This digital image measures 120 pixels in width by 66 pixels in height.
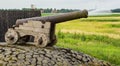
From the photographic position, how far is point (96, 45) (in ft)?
88.5

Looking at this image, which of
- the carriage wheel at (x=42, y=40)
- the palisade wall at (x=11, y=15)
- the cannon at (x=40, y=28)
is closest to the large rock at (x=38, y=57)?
the carriage wheel at (x=42, y=40)

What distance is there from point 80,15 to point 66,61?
1.59 meters

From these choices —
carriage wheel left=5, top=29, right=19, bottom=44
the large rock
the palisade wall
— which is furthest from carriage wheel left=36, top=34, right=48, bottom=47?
the palisade wall

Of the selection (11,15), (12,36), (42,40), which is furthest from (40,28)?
(11,15)

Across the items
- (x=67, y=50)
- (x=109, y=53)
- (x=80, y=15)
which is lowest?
(x=109, y=53)

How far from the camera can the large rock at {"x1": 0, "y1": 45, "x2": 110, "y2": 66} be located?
15.2 metres

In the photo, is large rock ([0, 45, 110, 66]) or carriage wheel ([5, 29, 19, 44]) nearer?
large rock ([0, 45, 110, 66])

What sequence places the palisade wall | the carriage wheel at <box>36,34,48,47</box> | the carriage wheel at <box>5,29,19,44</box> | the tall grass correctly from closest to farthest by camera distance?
1. the carriage wheel at <box>36,34,48,47</box>
2. the carriage wheel at <box>5,29,19,44</box>
3. the palisade wall
4. the tall grass

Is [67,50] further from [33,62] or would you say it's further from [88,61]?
[33,62]

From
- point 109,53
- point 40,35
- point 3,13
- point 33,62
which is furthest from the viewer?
point 109,53

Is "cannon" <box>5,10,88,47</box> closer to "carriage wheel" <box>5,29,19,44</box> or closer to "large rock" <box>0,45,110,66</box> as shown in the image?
"carriage wheel" <box>5,29,19,44</box>

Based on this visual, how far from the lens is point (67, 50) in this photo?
17.0 meters

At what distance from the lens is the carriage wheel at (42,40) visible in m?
16.1

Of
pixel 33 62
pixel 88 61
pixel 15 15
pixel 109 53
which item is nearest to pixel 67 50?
pixel 88 61
